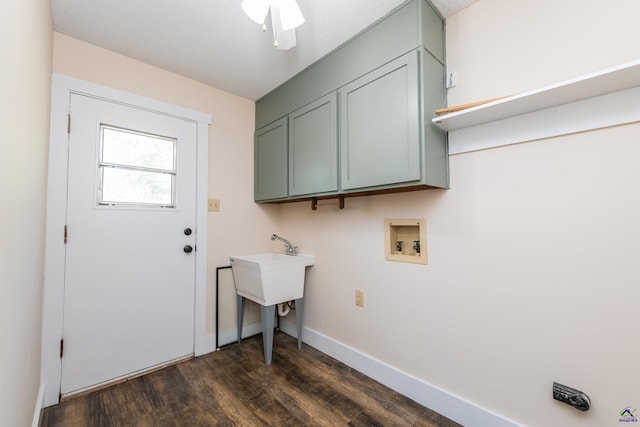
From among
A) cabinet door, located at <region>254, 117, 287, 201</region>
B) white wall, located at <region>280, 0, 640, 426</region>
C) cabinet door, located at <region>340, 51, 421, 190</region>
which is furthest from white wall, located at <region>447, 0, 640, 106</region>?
cabinet door, located at <region>254, 117, 287, 201</region>

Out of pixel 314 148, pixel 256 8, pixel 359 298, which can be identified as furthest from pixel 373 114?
pixel 359 298

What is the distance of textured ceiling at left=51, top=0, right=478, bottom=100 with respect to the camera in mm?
1587

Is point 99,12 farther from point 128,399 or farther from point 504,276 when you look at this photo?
point 504,276

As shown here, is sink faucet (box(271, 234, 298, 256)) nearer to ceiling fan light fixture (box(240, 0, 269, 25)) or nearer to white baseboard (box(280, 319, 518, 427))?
white baseboard (box(280, 319, 518, 427))

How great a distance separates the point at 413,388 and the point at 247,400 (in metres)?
1.05

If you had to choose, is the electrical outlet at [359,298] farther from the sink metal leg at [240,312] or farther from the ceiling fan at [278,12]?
the ceiling fan at [278,12]

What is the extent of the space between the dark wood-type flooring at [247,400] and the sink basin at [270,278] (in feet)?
1.69

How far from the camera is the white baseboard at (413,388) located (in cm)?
146

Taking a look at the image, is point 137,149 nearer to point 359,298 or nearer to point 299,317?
→ point 299,317

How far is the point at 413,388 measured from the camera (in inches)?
68.1

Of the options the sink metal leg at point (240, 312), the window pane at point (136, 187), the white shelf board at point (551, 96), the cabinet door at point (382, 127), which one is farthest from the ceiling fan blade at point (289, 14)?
the sink metal leg at point (240, 312)

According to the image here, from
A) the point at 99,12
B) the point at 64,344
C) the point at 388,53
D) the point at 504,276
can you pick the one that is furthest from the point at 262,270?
the point at 99,12

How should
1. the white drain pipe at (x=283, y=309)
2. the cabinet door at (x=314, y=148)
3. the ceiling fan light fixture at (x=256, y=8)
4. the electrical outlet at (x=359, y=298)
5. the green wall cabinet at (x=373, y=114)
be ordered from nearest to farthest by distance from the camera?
the ceiling fan light fixture at (x=256, y=8) → the green wall cabinet at (x=373, y=114) → the cabinet door at (x=314, y=148) → the electrical outlet at (x=359, y=298) → the white drain pipe at (x=283, y=309)

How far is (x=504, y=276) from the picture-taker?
1.42 metres
